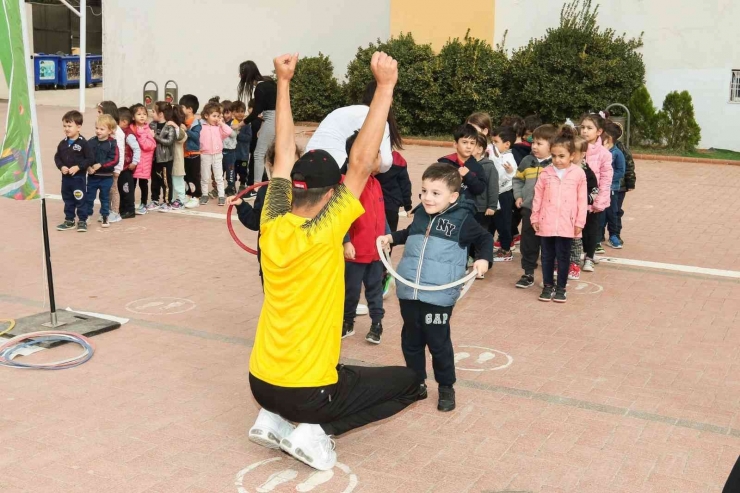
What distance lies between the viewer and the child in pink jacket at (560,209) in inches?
324

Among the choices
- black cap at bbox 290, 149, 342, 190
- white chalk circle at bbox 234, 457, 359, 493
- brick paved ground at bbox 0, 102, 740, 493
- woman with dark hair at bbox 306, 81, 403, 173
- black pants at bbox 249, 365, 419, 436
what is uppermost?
woman with dark hair at bbox 306, 81, 403, 173

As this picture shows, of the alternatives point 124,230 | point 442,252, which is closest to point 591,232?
point 442,252

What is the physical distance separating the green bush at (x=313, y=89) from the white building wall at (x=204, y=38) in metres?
2.24

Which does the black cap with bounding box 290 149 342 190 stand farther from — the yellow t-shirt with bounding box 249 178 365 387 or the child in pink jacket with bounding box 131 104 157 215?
the child in pink jacket with bounding box 131 104 157 215

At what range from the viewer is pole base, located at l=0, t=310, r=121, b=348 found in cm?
684

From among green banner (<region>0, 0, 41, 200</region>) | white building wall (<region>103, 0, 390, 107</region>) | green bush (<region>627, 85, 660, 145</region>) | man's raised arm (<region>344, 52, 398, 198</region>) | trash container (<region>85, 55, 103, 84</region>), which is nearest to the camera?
man's raised arm (<region>344, 52, 398, 198</region>)

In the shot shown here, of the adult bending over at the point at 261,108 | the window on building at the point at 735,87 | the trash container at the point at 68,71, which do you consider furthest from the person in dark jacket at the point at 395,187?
the trash container at the point at 68,71

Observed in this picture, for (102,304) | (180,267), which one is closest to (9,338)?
(102,304)

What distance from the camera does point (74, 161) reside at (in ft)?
34.4

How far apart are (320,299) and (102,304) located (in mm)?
3931

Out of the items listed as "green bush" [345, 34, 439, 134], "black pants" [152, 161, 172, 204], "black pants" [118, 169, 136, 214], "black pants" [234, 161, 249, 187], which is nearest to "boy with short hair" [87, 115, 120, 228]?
"black pants" [118, 169, 136, 214]

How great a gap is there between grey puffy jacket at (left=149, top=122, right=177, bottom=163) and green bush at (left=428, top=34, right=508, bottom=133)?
11.1 metres

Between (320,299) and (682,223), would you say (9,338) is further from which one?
(682,223)

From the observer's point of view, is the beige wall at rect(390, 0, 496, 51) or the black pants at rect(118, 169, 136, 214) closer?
the black pants at rect(118, 169, 136, 214)
